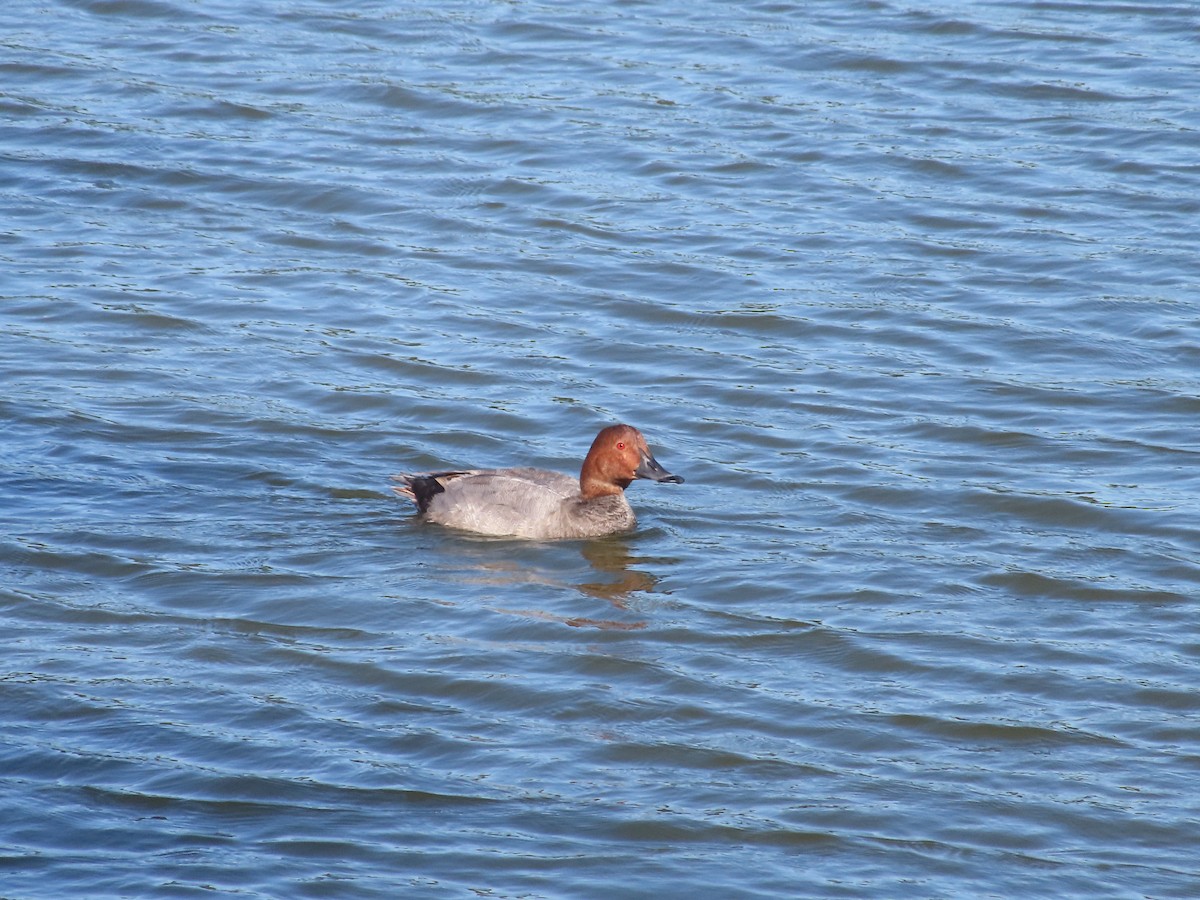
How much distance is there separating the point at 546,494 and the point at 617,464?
426mm

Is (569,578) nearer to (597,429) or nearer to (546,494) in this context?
(546,494)

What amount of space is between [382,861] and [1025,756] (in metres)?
2.58

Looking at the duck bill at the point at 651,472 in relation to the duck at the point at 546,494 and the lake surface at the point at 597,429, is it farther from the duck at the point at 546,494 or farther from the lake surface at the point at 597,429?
the lake surface at the point at 597,429

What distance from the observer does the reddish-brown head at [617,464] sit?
9.80m

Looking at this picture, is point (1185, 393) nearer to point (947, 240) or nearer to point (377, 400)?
point (947, 240)

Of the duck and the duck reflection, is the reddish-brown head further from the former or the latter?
the duck reflection

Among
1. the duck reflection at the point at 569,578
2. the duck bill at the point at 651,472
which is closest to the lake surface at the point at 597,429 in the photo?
the duck reflection at the point at 569,578

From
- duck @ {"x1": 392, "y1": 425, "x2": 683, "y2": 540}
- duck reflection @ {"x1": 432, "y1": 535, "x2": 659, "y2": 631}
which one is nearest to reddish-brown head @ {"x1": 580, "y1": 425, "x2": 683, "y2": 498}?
duck @ {"x1": 392, "y1": 425, "x2": 683, "y2": 540}

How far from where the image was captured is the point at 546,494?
9.70 metres

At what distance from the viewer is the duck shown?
9.57m

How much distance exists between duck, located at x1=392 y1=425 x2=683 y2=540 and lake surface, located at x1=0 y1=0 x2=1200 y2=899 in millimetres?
137

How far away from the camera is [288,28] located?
18.4 metres

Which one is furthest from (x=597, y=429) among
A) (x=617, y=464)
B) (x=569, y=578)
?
(x=569, y=578)

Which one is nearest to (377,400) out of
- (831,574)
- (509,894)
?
(831,574)
